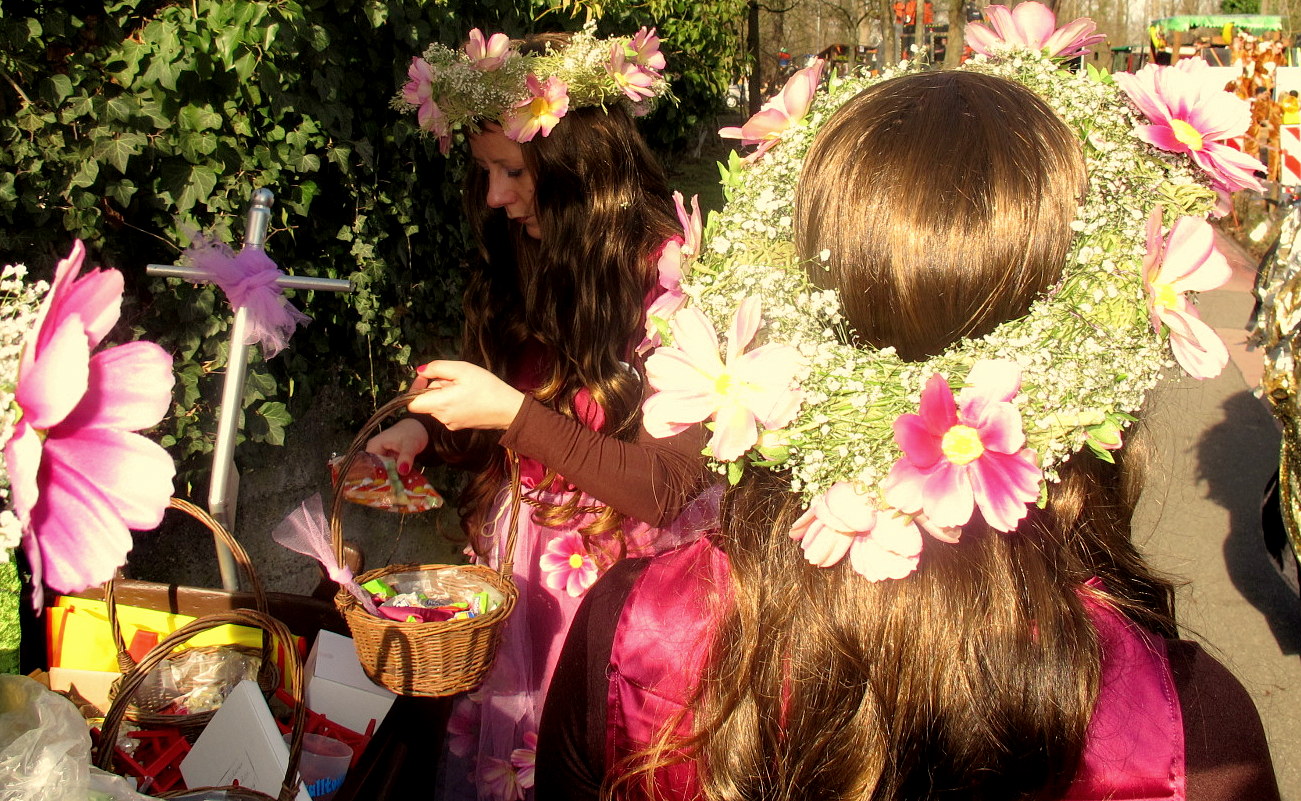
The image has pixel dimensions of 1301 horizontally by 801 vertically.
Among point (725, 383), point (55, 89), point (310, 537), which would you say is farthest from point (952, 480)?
point (55, 89)

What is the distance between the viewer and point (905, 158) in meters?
0.99

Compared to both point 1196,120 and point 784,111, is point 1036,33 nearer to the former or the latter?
Answer: point 1196,120

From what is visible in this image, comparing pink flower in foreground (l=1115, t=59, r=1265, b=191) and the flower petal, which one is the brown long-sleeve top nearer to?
pink flower in foreground (l=1115, t=59, r=1265, b=191)

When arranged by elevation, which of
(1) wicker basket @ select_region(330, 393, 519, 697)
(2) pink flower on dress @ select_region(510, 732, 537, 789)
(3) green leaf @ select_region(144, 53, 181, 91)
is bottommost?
(2) pink flower on dress @ select_region(510, 732, 537, 789)

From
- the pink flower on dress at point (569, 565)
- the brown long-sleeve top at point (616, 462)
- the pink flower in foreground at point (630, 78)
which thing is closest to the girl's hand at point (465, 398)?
the brown long-sleeve top at point (616, 462)

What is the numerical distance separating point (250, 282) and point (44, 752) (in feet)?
2.33

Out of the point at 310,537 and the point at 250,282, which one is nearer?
the point at 250,282

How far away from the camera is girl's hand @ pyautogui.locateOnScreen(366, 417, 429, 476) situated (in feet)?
6.98

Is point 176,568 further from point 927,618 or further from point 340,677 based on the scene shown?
point 927,618

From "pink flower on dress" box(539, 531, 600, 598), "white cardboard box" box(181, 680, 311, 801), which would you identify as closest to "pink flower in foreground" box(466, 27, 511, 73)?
"pink flower on dress" box(539, 531, 600, 598)

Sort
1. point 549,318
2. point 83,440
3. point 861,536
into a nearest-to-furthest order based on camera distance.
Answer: point 83,440 → point 861,536 → point 549,318

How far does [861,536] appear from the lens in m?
1.03

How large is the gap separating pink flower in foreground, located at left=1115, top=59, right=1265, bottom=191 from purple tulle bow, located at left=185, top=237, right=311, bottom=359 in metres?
1.22

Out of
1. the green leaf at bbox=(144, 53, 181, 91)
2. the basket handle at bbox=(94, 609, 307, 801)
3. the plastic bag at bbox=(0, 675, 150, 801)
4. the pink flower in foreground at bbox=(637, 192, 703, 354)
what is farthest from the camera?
the green leaf at bbox=(144, 53, 181, 91)
